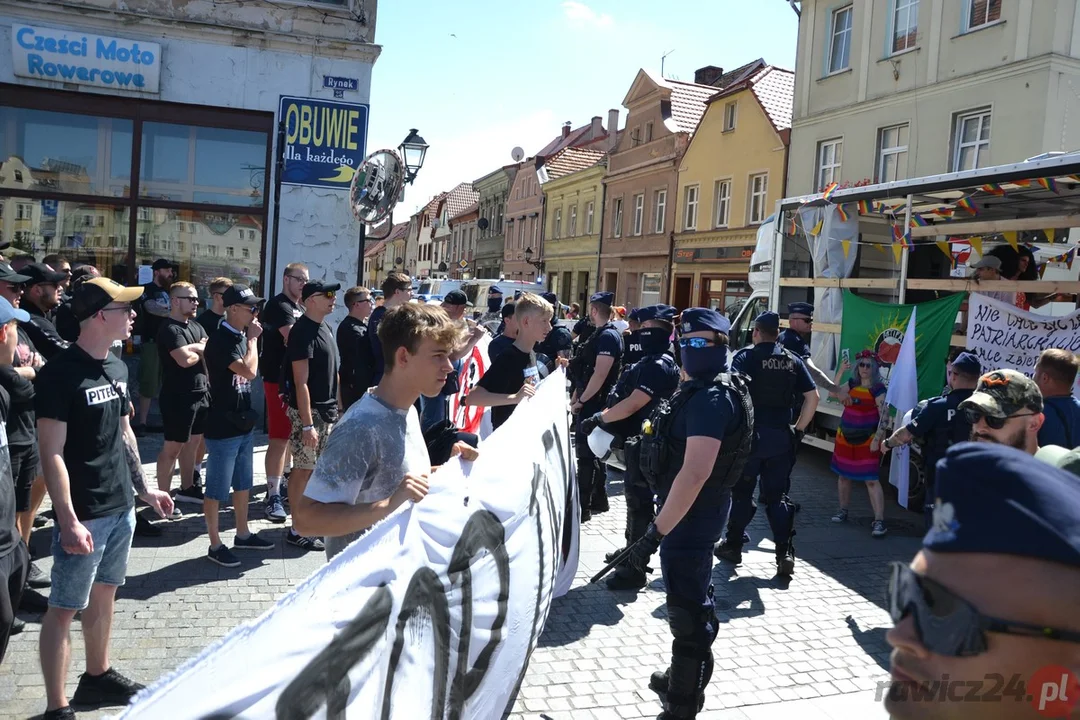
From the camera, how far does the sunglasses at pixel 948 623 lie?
107cm

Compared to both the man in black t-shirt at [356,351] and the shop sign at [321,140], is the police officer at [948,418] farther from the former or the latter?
the shop sign at [321,140]

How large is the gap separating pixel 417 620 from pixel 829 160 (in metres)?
22.6

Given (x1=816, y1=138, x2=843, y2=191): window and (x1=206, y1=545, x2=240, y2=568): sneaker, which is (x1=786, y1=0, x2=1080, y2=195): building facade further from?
(x1=206, y1=545, x2=240, y2=568): sneaker

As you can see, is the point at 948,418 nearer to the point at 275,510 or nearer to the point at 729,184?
the point at 275,510

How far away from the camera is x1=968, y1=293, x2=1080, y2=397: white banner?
23.0ft

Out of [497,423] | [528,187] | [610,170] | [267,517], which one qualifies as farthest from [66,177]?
[528,187]

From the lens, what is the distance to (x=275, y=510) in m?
6.57

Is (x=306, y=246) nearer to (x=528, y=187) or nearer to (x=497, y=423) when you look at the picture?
(x=497, y=423)

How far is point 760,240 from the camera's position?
13.3 metres

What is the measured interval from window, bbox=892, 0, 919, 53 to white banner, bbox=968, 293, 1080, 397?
14.6 metres

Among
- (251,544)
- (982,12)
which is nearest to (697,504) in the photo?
(251,544)

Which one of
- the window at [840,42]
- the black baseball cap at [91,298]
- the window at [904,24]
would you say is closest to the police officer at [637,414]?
the black baseball cap at [91,298]

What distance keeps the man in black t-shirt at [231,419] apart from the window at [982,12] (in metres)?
17.8

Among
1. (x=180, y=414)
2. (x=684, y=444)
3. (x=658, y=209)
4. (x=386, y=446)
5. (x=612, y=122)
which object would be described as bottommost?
(x=180, y=414)
